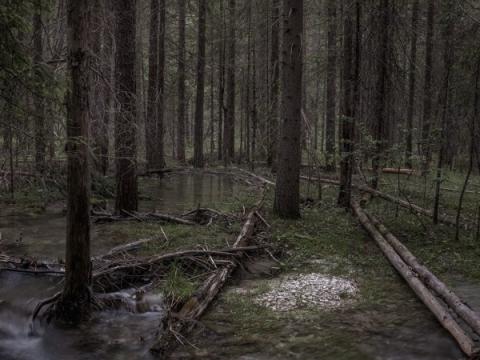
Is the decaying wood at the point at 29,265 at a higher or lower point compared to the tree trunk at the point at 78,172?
lower

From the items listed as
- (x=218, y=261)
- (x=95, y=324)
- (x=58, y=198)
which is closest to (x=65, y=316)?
(x=95, y=324)

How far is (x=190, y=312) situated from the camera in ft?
19.8

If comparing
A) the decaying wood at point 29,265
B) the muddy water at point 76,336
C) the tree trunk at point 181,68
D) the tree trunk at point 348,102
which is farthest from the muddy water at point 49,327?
the tree trunk at point 181,68

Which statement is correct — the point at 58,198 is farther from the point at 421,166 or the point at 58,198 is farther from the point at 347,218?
the point at 421,166

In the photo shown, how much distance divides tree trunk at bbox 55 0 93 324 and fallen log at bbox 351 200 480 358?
176 inches

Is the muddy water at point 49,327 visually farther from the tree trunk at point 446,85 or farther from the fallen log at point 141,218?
the tree trunk at point 446,85

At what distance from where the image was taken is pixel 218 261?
7863mm

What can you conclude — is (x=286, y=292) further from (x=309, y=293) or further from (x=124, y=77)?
(x=124, y=77)

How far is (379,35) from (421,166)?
14.4 ft

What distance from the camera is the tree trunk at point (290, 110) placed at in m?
10.6

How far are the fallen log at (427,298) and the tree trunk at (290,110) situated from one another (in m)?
2.00

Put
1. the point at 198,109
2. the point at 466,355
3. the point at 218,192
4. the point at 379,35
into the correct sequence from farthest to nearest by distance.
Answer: the point at 198,109
the point at 218,192
the point at 379,35
the point at 466,355

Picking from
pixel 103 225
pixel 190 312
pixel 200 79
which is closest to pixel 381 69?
pixel 103 225

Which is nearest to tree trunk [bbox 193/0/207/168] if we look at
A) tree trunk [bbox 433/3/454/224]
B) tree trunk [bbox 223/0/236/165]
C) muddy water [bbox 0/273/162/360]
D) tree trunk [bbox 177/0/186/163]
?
tree trunk [bbox 177/0/186/163]
